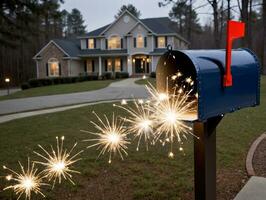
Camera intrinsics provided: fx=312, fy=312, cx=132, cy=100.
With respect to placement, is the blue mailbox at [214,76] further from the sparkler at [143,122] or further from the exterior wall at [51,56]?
the exterior wall at [51,56]

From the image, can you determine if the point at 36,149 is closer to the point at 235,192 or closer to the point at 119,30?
the point at 235,192

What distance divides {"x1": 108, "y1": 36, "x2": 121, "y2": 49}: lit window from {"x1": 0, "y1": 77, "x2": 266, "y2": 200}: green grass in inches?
1208

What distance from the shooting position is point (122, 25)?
1513 inches

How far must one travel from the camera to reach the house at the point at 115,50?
37.3 meters

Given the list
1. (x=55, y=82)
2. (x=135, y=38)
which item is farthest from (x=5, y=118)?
(x=135, y=38)

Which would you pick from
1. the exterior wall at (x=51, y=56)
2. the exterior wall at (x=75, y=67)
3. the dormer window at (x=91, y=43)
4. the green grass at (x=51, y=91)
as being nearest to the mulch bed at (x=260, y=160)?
the green grass at (x=51, y=91)

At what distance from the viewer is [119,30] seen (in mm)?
38594

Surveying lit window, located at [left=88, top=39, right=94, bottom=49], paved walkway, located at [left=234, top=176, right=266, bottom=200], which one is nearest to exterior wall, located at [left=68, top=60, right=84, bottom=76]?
lit window, located at [left=88, top=39, right=94, bottom=49]

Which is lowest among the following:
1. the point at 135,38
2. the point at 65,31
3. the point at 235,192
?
the point at 235,192

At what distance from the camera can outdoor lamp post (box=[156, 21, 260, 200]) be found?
2.46 m

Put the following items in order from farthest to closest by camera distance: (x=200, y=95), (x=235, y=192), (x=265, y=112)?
(x=265, y=112) < (x=235, y=192) < (x=200, y=95)

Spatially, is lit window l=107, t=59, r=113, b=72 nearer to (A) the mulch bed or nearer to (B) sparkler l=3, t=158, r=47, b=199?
(A) the mulch bed

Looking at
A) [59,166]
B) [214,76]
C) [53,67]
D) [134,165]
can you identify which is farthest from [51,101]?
[53,67]

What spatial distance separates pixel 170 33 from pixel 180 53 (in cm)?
3496
